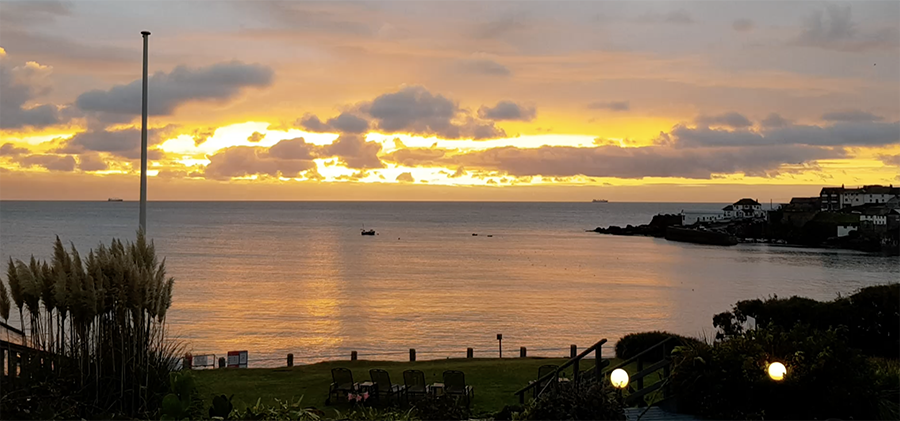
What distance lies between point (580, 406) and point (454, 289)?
53.0 m

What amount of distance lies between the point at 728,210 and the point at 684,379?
643ft

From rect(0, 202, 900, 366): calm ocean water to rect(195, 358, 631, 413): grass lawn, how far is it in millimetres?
11686

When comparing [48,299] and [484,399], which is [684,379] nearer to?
[484,399]

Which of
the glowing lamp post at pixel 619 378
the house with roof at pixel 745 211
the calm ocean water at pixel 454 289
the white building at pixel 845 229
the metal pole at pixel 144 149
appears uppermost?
the house with roof at pixel 745 211

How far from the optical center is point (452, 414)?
28.8 feet

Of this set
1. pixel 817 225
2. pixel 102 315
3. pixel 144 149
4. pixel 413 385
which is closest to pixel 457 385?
pixel 413 385

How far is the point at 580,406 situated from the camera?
8.90m

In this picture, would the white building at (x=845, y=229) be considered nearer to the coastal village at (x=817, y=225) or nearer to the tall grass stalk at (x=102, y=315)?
the coastal village at (x=817, y=225)

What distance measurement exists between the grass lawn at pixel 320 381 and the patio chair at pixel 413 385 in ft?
4.11

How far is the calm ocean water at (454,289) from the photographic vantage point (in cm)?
3984

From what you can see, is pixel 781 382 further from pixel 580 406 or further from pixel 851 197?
pixel 851 197

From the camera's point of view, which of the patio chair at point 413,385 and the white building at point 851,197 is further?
the white building at point 851,197

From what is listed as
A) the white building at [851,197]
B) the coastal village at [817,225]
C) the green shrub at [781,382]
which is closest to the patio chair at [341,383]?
the green shrub at [781,382]

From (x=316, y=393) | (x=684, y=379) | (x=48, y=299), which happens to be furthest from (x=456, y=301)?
(x=48, y=299)
